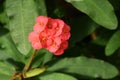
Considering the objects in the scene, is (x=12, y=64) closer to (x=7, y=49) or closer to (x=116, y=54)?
(x=7, y=49)

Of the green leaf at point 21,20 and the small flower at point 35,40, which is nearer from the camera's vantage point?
the small flower at point 35,40

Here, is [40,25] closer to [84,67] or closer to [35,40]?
[35,40]

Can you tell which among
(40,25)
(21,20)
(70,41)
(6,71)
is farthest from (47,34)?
(70,41)

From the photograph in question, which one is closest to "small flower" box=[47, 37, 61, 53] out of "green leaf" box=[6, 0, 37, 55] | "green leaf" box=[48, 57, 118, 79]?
"green leaf" box=[6, 0, 37, 55]

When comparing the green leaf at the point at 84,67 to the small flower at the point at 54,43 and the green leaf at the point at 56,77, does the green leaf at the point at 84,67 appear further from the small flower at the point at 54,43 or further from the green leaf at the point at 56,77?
the small flower at the point at 54,43

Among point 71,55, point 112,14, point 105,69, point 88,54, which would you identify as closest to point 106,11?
point 112,14

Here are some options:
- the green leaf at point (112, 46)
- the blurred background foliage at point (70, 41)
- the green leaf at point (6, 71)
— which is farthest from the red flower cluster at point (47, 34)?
the green leaf at point (112, 46)

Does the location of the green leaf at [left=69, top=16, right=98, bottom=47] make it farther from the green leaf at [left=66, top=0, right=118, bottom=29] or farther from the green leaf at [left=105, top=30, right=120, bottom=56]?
the green leaf at [left=66, top=0, right=118, bottom=29]

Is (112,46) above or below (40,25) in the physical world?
below
